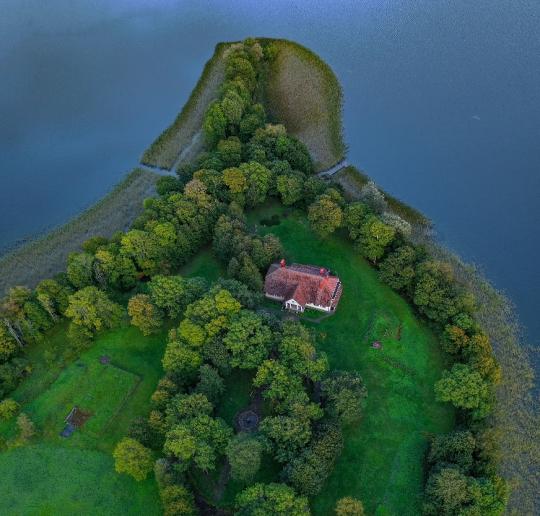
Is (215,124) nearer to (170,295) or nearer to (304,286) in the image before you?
(304,286)

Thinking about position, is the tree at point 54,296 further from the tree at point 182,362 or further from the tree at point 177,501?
the tree at point 177,501

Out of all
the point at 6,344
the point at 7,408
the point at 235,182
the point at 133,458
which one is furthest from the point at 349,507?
the point at 235,182

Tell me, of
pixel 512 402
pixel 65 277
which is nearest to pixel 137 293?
pixel 65 277

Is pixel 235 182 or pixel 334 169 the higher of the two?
pixel 334 169

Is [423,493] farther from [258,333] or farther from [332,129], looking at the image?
[332,129]

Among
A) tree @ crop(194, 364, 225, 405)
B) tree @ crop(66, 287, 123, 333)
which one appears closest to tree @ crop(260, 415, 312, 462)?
tree @ crop(194, 364, 225, 405)


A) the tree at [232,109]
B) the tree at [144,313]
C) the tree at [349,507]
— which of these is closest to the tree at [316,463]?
the tree at [349,507]
